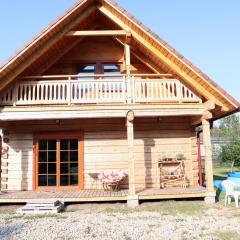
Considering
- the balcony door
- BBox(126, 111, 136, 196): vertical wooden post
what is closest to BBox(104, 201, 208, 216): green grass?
BBox(126, 111, 136, 196): vertical wooden post

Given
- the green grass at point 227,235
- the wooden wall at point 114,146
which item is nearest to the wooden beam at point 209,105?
the wooden wall at point 114,146

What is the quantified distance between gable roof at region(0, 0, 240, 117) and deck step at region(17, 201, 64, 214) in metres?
3.58

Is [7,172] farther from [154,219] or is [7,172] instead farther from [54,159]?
[154,219]

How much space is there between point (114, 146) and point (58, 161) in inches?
80.7

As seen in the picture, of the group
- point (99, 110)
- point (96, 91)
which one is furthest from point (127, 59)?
point (99, 110)

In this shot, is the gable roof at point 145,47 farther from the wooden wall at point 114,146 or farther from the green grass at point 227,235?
the green grass at point 227,235

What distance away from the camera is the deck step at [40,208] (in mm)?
7915

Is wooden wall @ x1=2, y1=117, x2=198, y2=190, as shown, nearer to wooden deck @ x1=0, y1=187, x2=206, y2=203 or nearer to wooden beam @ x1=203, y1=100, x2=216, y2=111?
wooden deck @ x1=0, y1=187, x2=206, y2=203

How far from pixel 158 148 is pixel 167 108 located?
6.98 feet

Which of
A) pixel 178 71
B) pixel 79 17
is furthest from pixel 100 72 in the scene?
pixel 178 71

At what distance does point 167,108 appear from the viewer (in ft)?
30.3

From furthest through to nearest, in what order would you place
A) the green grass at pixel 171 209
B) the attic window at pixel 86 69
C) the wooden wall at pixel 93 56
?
the attic window at pixel 86 69
the wooden wall at pixel 93 56
the green grass at pixel 171 209

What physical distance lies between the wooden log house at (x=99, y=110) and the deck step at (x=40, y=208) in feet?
2.23

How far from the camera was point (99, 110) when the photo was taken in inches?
359
